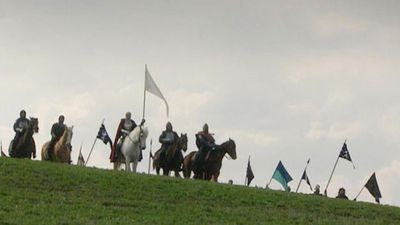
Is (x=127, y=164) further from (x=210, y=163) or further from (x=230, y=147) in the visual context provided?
(x=230, y=147)

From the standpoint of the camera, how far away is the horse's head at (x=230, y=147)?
145ft

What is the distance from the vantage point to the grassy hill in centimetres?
2834

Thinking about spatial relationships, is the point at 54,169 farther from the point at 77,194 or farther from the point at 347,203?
the point at 347,203

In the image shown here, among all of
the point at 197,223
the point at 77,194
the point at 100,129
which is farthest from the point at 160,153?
the point at 197,223

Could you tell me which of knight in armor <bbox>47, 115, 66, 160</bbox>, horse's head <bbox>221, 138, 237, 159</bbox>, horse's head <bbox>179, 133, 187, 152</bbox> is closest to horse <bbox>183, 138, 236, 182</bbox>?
horse's head <bbox>221, 138, 237, 159</bbox>

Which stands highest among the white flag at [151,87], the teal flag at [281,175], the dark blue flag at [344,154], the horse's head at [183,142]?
the white flag at [151,87]

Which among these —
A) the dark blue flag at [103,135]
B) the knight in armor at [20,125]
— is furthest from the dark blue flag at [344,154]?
the knight in armor at [20,125]

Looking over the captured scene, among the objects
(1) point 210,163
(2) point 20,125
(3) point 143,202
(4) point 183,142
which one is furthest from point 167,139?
(3) point 143,202

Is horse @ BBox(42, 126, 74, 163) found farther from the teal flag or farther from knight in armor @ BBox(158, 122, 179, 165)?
the teal flag

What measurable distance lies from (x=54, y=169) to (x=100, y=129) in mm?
11925

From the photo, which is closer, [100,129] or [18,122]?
[18,122]

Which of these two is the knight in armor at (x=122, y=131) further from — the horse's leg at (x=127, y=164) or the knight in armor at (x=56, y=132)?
the knight in armor at (x=56, y=132)

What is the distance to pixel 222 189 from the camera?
3516 cm

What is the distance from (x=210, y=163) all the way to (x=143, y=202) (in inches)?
480
